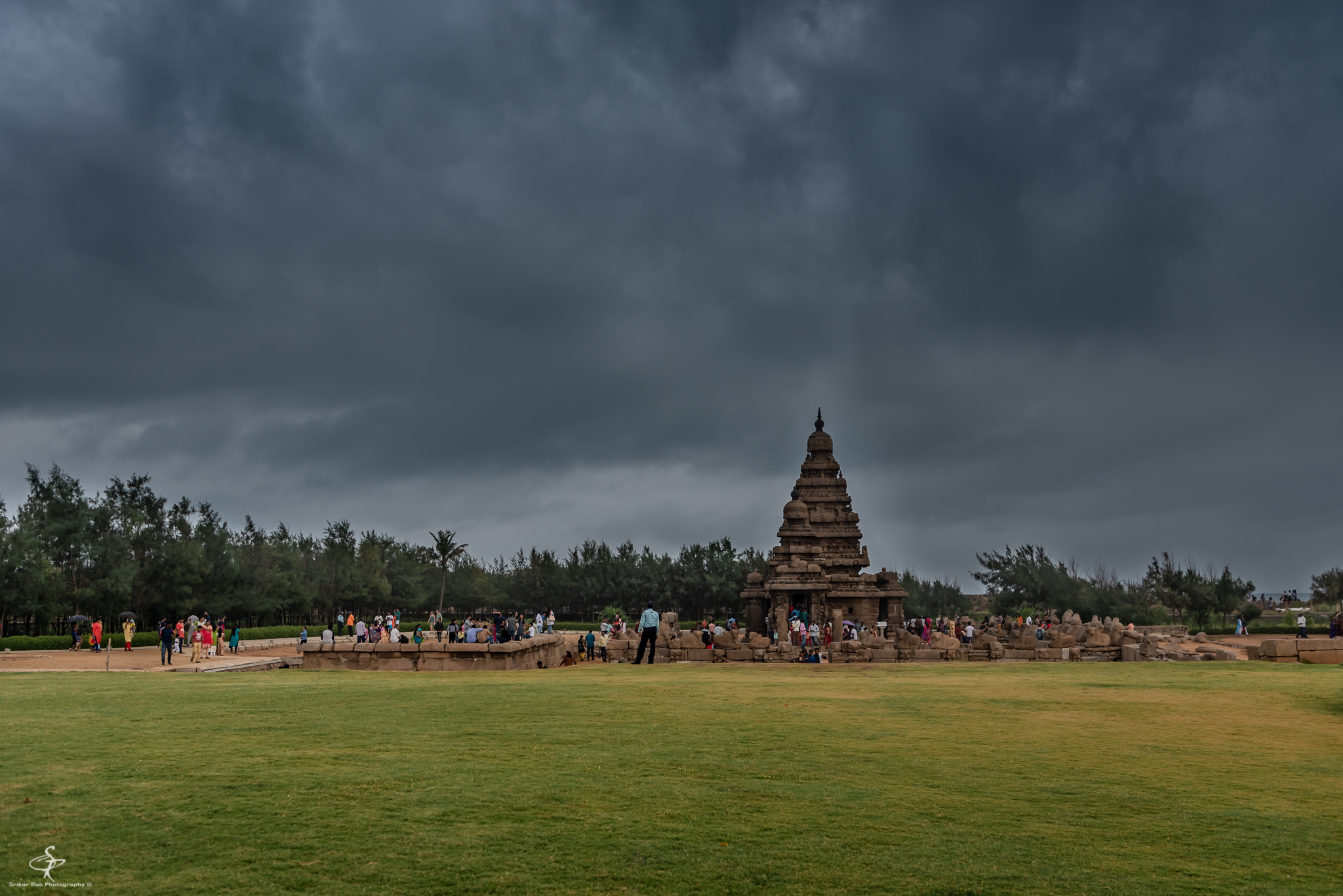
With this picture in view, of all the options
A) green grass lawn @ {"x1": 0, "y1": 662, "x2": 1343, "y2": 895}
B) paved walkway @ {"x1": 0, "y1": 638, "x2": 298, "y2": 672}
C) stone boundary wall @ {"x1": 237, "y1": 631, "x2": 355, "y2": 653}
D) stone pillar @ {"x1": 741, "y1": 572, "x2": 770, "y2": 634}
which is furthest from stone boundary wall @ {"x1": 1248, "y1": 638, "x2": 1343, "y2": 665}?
stone boundary wall @ {"x1": 237, "y1": 631, "x2": 355, "y2": 653}

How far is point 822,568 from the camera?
147 feet

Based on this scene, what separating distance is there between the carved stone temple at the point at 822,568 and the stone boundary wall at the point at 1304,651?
17567mm

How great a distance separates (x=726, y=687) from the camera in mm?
15406

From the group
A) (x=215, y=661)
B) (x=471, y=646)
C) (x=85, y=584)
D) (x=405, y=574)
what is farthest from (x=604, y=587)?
(x=471, y=646)

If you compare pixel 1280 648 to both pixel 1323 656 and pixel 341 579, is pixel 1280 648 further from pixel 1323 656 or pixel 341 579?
pixel 341 579

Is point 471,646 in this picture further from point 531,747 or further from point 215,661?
point 531,747

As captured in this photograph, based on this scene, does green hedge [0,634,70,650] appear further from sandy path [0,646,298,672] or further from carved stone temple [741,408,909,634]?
carved stone temple [741,408,909,634]

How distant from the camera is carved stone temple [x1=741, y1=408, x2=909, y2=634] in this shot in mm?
43094

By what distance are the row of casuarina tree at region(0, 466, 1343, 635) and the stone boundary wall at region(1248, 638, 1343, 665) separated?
1327 inches

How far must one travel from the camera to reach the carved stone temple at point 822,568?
43094 mm

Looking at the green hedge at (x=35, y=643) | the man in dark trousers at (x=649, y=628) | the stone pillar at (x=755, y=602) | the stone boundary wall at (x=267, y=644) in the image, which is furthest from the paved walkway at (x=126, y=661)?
the stone pillar at (x=755, y=602)

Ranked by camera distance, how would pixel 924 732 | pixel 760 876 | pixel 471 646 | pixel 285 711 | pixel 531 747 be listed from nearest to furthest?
pixel 760 876 → pixel 531 747 → pixel 924 732 → pixel 285 711 → pixel 471 646

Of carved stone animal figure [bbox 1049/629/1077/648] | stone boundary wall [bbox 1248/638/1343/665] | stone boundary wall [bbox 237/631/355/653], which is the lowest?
stone boundary wall [bbox 237/631/355/653]

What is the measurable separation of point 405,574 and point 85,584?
27.9m
